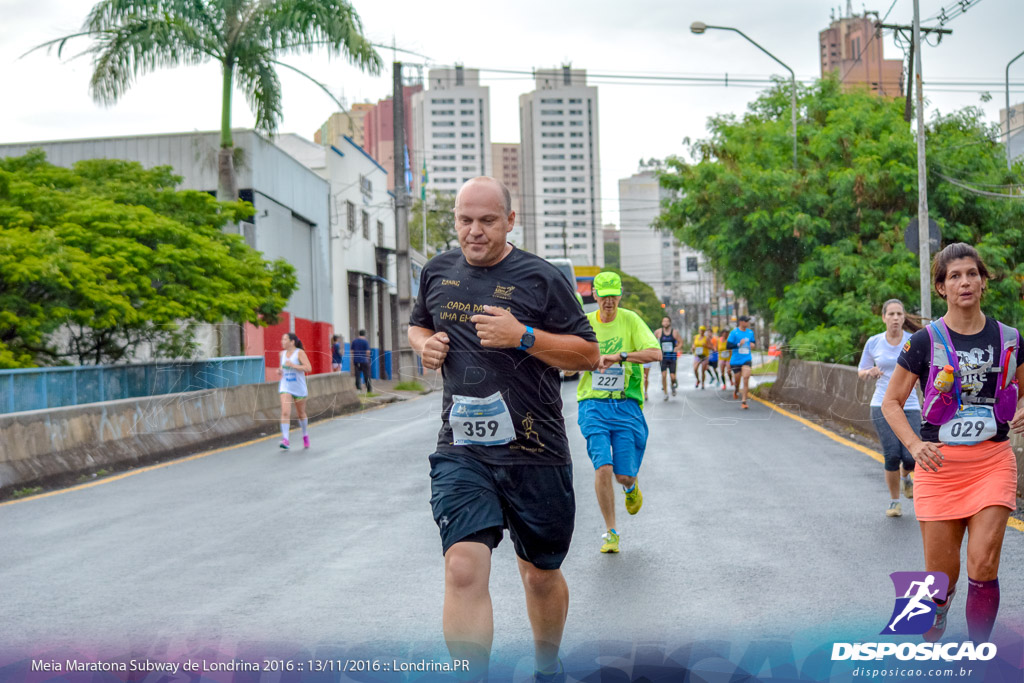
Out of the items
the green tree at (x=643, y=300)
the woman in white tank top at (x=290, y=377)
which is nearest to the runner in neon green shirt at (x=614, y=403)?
the woman in white tank top at (x=290, y=377)

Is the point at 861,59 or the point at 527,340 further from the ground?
the point at 861,59

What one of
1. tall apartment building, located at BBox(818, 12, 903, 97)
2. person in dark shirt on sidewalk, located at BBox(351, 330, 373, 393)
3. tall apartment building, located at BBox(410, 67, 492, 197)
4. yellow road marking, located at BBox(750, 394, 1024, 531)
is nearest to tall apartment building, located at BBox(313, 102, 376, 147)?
person in dark shirt on sidewalk, located at BBox(351, 330, 373, 393)

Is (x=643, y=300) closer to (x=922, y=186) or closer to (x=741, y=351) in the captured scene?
(x=741, y=351)

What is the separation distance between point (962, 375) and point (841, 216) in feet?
74.8

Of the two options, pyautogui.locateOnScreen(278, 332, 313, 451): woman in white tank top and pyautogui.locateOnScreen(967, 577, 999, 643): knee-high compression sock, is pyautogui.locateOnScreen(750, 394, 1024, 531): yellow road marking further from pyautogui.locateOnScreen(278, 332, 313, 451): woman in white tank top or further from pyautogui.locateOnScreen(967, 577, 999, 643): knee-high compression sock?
pyautogui.locateOnScreen(278, 332, 313, 451): woman in white tank top

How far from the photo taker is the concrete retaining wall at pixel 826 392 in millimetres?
15656

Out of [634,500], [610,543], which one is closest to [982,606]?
[610,543]

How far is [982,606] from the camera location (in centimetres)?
438

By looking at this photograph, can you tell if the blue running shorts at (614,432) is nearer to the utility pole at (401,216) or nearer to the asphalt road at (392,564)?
the asphalt road at (392,564)

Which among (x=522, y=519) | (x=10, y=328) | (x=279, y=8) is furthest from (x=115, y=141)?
(x=522, y=519)

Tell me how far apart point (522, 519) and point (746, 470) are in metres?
8.18

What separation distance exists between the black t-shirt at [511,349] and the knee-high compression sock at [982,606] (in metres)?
1.75

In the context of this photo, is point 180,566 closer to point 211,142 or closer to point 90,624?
point 90,624

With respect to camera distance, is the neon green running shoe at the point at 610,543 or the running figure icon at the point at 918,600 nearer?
the running figure icon at the point at 918,600
